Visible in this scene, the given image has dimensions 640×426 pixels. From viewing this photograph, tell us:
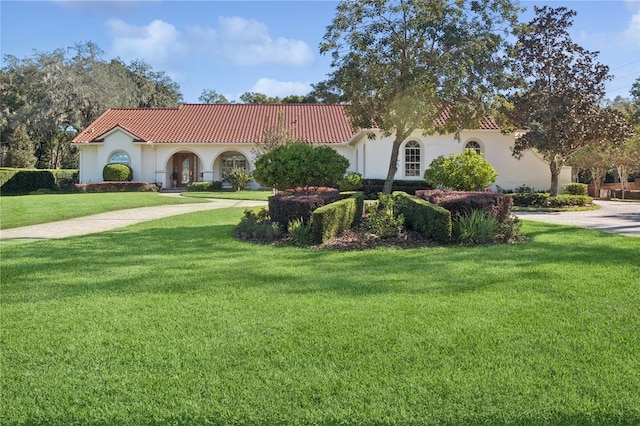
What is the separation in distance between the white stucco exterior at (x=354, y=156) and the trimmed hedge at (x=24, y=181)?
2.25 m

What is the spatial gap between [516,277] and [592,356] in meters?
2.47

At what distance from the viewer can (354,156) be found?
108ft

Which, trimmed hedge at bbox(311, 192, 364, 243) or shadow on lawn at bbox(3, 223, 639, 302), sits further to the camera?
trimmed hedge at bbox(311, 192, 364, 243)

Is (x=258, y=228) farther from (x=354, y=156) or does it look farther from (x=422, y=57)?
(x=354, y=156)

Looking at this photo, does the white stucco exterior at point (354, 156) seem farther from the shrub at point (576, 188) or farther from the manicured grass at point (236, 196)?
the manicured grass at point (236, 196)

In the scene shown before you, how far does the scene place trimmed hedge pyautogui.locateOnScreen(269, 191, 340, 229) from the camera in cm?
1030

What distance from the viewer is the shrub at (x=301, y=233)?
30.6ft

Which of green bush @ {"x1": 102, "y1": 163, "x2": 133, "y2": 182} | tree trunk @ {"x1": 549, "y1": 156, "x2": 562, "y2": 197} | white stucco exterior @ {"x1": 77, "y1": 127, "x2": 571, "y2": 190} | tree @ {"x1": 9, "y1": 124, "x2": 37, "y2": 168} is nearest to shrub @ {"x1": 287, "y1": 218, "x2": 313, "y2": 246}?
white stucco exterior @ {"x1": 77, "y1": 127, "x2": 571, "y2": 190}

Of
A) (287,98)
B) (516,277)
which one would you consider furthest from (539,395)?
(287,98)

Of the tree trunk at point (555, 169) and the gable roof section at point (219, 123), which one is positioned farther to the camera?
the gable roof section at point (219, 123)

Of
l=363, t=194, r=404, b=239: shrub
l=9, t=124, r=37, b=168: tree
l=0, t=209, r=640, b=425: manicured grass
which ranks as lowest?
l=0, t=209, r=640, b=425: manicured grass

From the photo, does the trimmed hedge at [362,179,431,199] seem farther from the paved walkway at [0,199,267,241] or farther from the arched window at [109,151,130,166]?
the arched window at [109,151,130,166]

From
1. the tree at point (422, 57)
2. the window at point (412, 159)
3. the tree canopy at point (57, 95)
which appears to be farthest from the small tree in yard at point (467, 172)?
the tree canopy at point (57, 95)

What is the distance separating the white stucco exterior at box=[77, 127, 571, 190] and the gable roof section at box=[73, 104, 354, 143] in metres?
0.68
